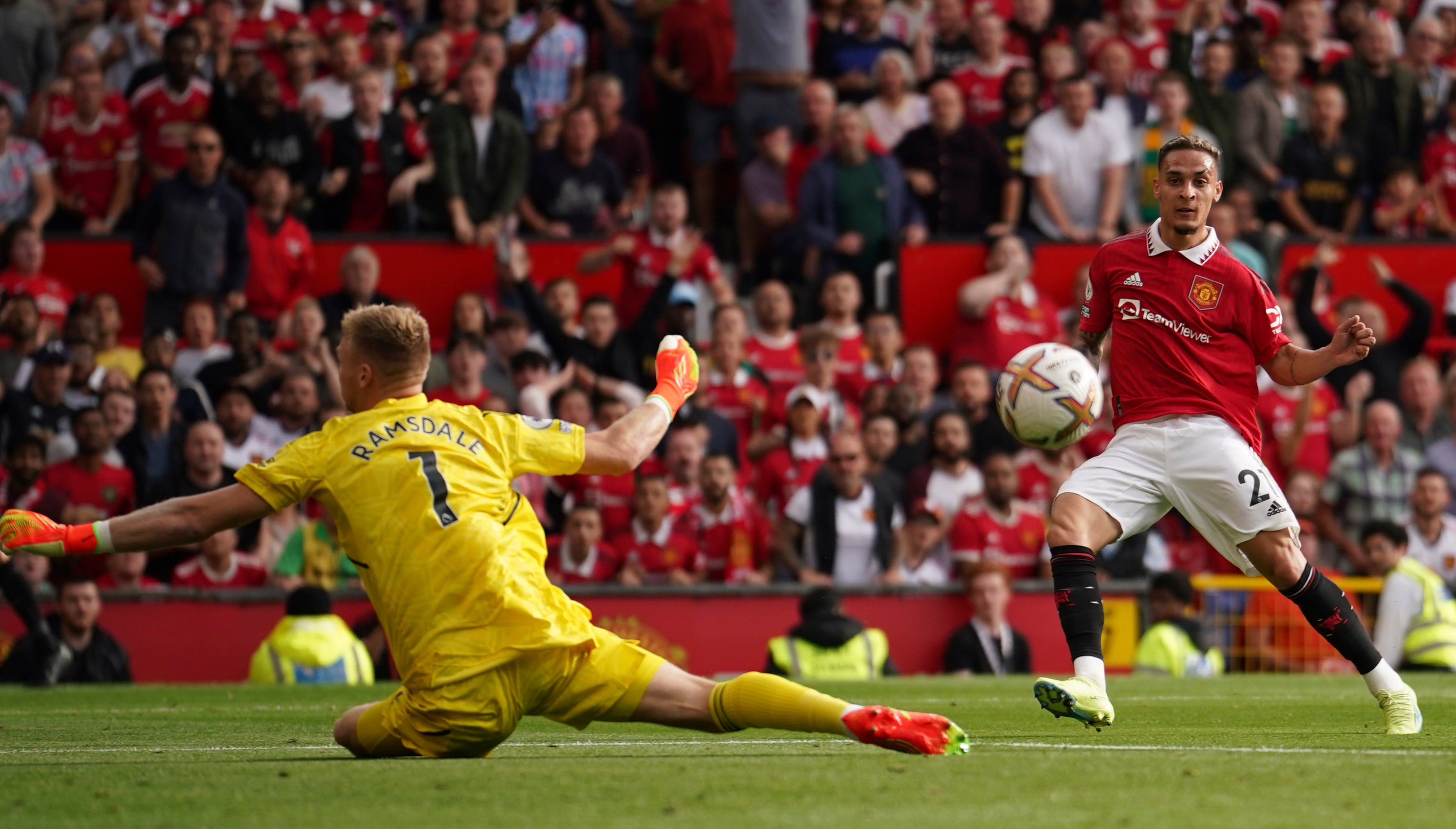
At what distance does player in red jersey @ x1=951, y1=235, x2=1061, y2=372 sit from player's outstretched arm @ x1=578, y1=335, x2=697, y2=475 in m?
9.65

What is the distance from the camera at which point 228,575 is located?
13.4m

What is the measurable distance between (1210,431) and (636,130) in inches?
393

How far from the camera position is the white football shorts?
24.9 feet

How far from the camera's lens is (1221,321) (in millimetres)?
7738

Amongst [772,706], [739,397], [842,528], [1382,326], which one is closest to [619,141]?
[739,397]

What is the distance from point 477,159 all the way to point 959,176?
4203mm

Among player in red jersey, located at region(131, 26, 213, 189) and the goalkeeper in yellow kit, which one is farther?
player in red jersey, located at region(131, 26, 213, 189)

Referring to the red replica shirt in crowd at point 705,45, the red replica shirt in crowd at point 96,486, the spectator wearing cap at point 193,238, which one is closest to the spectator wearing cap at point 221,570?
the red replica shirt in crowd at point 96,486

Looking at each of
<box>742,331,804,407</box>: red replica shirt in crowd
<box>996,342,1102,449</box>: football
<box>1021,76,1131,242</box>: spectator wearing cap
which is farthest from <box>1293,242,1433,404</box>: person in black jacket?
<box>996,342,1102,449</box>: football

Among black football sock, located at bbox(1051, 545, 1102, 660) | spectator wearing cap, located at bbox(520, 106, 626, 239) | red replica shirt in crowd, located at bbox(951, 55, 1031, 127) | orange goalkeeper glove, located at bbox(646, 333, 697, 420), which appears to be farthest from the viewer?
red replica shirt in crowd, located at bbox(951, 55, 1031, 127)

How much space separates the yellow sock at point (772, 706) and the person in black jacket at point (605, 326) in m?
9.20

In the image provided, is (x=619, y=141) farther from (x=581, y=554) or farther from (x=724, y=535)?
(x=581, y=554)

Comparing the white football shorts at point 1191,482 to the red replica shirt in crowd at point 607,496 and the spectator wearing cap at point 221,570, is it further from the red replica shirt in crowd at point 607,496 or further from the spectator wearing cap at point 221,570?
the spectator wearing cap at point 221,570

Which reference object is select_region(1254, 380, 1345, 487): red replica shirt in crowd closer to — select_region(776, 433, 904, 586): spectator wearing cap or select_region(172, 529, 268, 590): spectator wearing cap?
select_region(776, 433, 904, 586): spectator wearing cap
